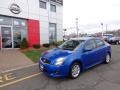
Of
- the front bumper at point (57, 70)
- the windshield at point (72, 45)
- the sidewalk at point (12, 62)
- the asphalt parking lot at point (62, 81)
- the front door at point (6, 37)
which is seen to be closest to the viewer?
the asphalt parking lot at point (62, 81)

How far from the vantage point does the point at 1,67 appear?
8.57 m

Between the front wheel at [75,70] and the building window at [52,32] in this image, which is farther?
the building window at [52,32]

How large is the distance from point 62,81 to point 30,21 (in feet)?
42.4

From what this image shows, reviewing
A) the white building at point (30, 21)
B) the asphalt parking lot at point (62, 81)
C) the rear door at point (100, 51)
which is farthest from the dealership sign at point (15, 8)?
the rear door at point (100, 51)

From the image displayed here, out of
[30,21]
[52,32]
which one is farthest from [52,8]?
[30,21]

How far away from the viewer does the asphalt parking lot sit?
17.6ft

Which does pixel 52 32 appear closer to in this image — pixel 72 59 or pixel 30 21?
pixel 30 21

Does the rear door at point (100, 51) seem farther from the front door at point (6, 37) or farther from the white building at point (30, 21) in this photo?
the front door at point (6, 37)

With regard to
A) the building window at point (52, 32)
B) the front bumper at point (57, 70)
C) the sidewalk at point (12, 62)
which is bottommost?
the sidewalk at point (12, 62)

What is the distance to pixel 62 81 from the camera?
235 inches

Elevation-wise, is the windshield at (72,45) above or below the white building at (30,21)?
below

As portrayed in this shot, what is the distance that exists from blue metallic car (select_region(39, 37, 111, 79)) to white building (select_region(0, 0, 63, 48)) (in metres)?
9.67

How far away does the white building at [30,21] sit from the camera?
15.5 meters

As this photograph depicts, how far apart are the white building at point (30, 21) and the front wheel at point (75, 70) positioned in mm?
10499
